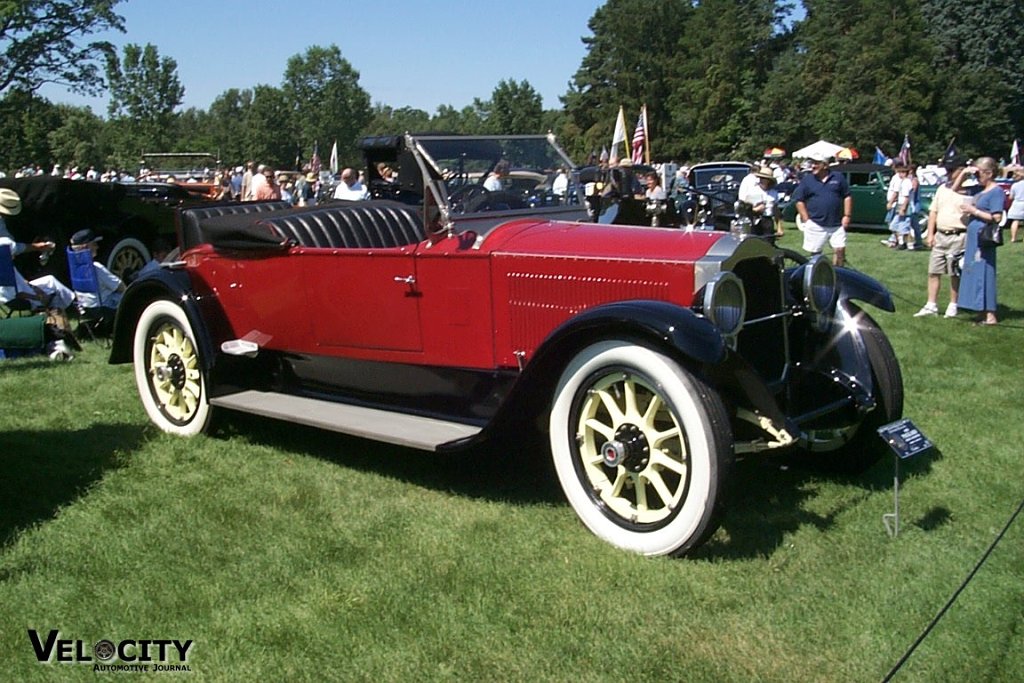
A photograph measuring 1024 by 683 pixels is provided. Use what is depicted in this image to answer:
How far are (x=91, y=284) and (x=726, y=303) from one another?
7.11 meters

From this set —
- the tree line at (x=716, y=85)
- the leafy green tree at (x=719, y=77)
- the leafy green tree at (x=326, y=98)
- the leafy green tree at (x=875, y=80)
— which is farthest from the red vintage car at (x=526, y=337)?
the leafy green tree at (x=326, y=98)

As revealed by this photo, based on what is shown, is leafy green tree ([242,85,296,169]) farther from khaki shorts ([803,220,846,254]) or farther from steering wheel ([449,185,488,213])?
steering wheel ([449,185,488,213])

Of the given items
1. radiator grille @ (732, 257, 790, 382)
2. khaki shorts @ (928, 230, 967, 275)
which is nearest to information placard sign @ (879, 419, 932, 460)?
radiator grille @ (732, 257, 790, 382)

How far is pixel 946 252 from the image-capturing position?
9406mm

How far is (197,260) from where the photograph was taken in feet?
18.7

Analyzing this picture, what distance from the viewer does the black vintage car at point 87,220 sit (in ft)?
33.8

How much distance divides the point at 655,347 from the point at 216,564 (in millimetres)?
1979

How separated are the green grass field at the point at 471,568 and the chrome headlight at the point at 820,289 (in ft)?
2.68

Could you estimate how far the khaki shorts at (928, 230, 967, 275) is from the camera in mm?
9328

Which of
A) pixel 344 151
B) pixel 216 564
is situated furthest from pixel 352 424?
pixel 344 151

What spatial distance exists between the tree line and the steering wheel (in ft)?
104

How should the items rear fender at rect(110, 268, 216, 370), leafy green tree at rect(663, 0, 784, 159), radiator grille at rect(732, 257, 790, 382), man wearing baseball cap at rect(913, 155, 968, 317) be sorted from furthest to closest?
leafy green tree at rect(663, 0, 784, 159)
man wearing baseball cap at rect(913, 155, 968, 317)
rear fender at rect(110, 268, 216, 370)
radiator grille at rect(732, 257, 790, 382)

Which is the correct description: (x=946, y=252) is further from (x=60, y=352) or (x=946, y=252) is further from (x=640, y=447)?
(x=60, y=352)

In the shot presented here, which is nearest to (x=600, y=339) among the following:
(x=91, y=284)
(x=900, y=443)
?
(x=900, y=443)
